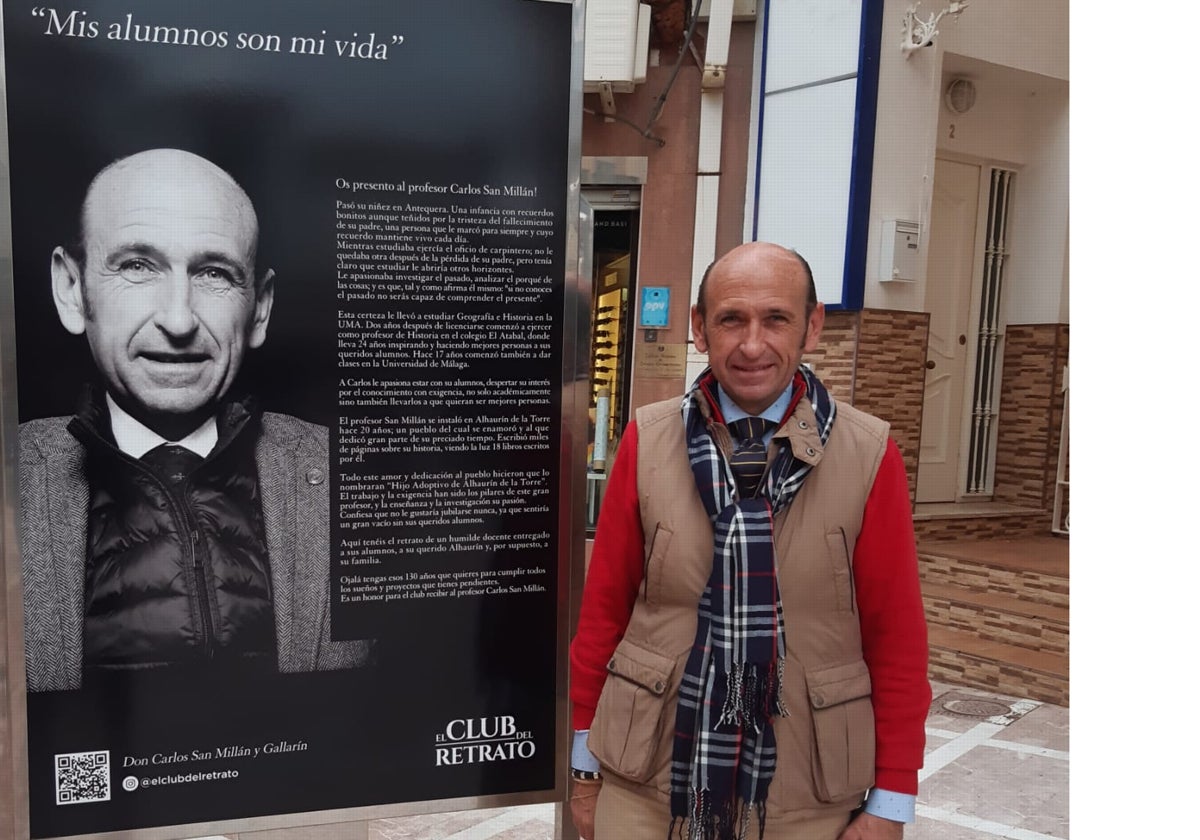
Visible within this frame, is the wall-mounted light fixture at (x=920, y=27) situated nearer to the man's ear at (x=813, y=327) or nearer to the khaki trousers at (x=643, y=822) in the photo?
the man's ear at (x=813, y=327)

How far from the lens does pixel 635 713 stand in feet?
5.29

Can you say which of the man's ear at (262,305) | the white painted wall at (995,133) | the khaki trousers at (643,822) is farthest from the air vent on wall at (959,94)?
the khaki trousers at (643,822)

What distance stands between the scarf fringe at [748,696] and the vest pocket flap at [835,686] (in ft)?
0.26

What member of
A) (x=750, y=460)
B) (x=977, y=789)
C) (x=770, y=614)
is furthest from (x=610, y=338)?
(x=770, y=614)

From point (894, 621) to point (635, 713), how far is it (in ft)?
1.62

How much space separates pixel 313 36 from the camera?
1.84 meters

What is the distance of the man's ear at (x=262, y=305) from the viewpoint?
1840 millimetres

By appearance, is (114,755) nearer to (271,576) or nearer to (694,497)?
(271,576)

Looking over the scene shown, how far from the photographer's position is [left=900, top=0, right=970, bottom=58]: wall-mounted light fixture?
5879 mm

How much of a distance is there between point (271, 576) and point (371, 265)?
70 centimetres

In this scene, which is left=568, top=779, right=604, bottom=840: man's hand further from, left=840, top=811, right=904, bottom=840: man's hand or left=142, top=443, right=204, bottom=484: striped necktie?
left=142, top=443, right=204, bottom=484: striped necktie

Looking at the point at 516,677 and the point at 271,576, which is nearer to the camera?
the point at 271,576

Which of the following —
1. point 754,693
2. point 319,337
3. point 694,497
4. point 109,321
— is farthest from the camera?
point 319,337

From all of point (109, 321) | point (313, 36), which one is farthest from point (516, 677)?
point (313, 36)
